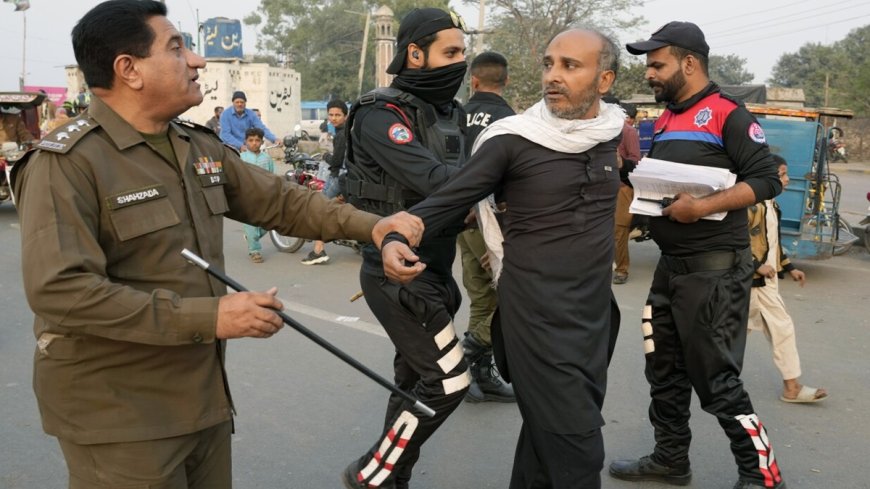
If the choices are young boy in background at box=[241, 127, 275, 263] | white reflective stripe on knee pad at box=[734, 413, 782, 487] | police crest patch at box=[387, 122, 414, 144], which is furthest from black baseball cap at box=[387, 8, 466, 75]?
young boy in background at box=[241, 127, 275, 263]

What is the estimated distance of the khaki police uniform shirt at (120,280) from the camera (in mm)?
1946

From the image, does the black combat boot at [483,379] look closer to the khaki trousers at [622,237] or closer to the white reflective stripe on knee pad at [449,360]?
the white reflective stripe on knee pad at [449,360]

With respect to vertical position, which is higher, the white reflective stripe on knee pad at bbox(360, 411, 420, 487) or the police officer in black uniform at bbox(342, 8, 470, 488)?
the police officer in black uniform at bbox(342, 8, 470, 488)

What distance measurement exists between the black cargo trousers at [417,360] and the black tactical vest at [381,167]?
33cm

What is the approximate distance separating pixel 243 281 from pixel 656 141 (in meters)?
5.49

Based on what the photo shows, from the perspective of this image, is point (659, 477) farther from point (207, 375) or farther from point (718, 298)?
point (207, 375)

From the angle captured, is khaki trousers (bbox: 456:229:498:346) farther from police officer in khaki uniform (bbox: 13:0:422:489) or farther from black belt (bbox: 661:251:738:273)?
police officer in khaki uniform (bbox: 13:0:422:489)

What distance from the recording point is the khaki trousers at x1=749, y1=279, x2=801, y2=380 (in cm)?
479

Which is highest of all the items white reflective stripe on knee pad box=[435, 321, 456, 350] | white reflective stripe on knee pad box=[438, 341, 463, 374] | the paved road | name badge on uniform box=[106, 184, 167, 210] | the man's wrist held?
name badge on uniform box=[106, 184, 167, 210]

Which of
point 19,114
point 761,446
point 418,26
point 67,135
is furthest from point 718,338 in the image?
point 19,114

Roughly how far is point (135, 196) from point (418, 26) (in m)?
1.80

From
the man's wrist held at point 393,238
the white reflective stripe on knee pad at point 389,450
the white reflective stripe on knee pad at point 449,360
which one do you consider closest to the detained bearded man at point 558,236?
the man's wrist held at point 393,238

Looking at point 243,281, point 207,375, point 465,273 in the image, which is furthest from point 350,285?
point 207,375

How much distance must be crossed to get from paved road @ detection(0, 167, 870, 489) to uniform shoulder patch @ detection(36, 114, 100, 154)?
7.22 ft
